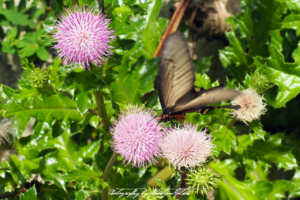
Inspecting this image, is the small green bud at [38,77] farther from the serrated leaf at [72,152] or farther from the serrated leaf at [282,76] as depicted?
the serrated leaf at [282,76]

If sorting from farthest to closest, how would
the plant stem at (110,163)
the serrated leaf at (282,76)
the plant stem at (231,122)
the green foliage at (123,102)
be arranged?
the serrated leaf at (282,76), the plant stem at (231,122), the green foliage at (123,102), the plant stem at (110,163)

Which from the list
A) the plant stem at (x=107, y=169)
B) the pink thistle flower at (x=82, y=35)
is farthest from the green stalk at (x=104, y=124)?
→ the pink thistle flower at (x=82, y=35)

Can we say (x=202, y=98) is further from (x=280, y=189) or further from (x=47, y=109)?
(x=280, y=189)

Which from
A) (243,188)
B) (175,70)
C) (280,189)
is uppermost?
(175,70)

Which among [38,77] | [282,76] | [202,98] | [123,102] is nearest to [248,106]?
[202,98]

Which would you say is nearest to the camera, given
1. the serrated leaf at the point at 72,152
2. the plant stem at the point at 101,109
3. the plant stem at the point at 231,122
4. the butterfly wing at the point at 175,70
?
the butterfly wing at the point at 175,70

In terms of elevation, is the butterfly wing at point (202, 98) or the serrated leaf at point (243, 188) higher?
the butterfly wing at point (202, 98)

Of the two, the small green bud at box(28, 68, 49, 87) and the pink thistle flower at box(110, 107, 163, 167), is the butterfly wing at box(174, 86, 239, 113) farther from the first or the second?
the small green bud at box(28, 68, 49, 87)
